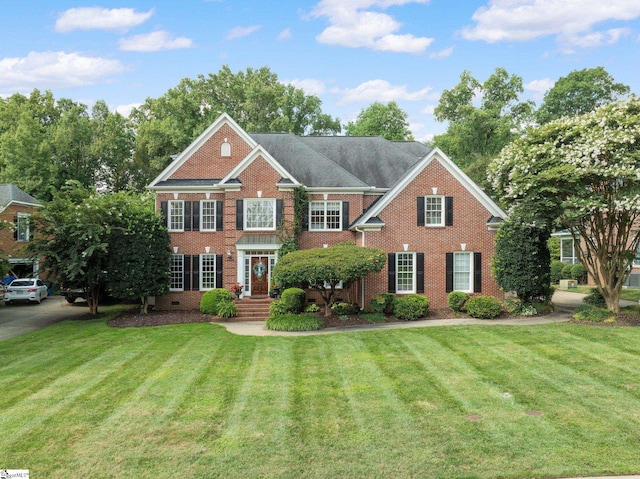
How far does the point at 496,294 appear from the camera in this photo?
71.1ft

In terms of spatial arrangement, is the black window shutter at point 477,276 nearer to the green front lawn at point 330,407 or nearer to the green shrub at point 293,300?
the green front lawn at point 330,407

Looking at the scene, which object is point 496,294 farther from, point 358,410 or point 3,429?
point 3,429

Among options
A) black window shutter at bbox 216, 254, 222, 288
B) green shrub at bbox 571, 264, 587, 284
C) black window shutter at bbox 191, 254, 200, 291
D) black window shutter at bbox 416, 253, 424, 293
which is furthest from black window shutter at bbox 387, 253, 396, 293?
green shrub at bbox 571, 264, 587, 284

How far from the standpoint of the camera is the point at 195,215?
24.5 meters

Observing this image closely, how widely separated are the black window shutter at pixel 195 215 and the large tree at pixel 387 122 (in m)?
28.6

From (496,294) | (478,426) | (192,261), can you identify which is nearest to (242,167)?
(192,261)

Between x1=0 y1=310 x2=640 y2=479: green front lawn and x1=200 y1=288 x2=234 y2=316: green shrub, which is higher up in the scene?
x1=200 y1=288 x2=234 y2=316: green shrub

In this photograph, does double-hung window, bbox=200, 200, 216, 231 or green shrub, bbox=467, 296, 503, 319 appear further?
double-hung window, bbox=200, 200, 216, 231

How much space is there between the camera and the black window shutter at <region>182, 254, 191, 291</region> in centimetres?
2438

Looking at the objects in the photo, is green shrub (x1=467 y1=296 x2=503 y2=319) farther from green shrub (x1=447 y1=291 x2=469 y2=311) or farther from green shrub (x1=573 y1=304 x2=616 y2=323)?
green shrub (x1=573 y1=304 x2=616 y2=323)

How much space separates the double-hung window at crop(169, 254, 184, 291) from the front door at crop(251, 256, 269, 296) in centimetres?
382

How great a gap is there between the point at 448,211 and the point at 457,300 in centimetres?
416

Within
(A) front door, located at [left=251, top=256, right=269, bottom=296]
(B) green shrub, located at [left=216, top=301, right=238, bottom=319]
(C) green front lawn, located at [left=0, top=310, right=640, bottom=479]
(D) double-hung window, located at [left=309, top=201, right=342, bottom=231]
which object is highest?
(D) double-hung window, located at [left=309, top=201, right=342, bottom=231]

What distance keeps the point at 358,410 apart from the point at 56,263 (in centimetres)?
1784
